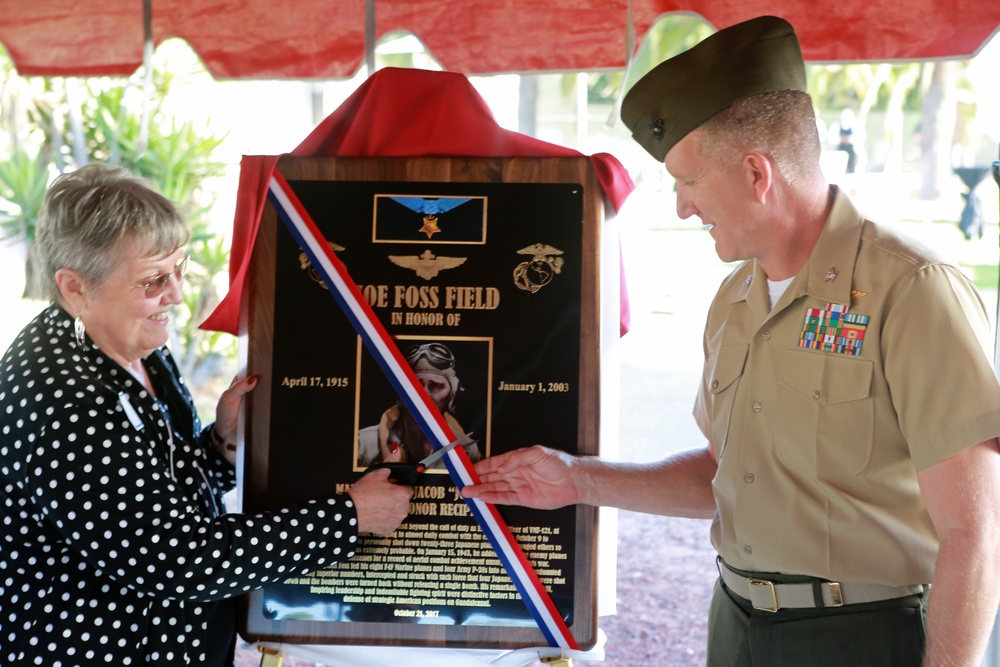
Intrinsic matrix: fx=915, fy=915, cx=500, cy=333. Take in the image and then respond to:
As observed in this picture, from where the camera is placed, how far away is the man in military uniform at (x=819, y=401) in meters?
1.30

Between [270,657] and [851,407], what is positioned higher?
[851,407]

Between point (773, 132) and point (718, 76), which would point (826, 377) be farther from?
point (718, 76)

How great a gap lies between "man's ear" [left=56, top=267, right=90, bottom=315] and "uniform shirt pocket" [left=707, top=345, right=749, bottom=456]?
1.14 m

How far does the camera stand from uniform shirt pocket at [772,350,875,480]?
4.70 feet

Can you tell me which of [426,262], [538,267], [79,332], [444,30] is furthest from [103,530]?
[444,30]

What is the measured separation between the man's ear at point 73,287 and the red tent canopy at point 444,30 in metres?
0.95

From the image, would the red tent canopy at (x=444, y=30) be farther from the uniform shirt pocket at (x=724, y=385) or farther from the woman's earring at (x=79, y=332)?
the woman's earring at (x=79, y=332)

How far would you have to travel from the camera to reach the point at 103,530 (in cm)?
149

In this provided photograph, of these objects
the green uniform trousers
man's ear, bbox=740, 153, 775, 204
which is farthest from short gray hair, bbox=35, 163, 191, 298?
the green uniform trousers

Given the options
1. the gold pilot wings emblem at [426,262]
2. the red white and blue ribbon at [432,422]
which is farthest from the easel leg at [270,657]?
the gold pilot wings emblem at [426,262]

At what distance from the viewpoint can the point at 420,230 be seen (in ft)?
5.89

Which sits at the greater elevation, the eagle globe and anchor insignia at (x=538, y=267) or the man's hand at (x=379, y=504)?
the eagle globe and anchor insignia at (x=538, y=267)

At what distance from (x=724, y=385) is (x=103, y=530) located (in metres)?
1.09

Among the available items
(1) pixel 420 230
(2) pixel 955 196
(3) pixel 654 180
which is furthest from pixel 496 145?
(2) pixel 955 196
